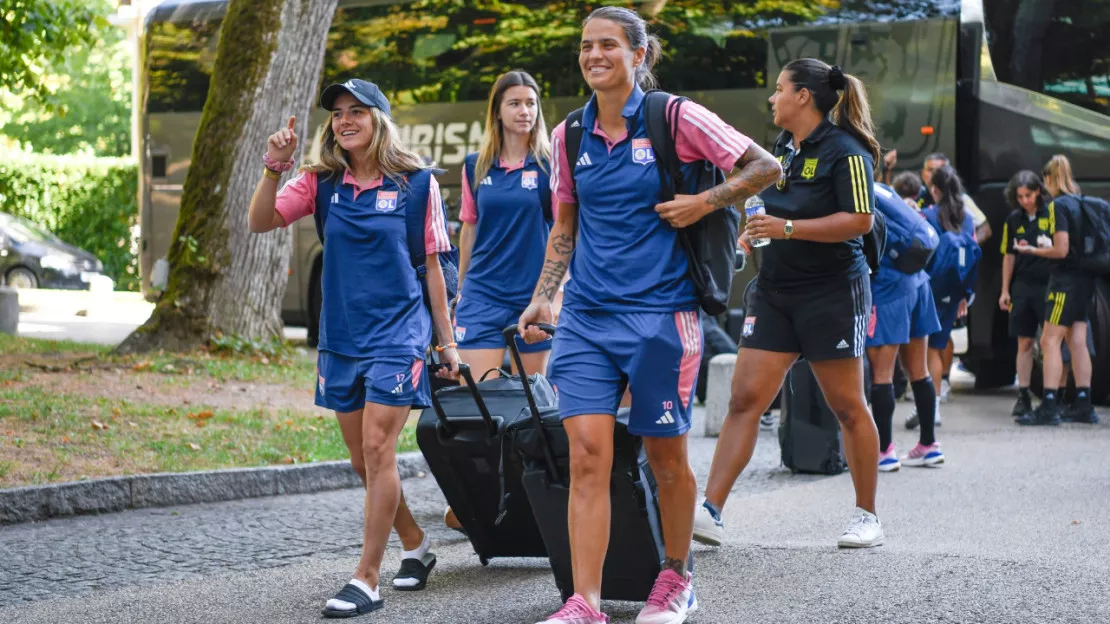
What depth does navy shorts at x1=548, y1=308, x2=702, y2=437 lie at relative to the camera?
4.43 metres

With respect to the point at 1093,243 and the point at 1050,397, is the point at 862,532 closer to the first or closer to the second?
the point at 1050,397

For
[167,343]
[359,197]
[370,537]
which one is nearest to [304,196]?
[359,197]

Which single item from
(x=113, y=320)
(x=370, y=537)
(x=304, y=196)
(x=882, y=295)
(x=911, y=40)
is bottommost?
(x=113, y=320)

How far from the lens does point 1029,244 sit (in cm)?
1135

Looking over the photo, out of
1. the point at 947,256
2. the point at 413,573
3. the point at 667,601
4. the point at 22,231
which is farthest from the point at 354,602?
the point at 22,231

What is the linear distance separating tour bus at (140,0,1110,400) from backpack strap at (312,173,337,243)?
7.34m

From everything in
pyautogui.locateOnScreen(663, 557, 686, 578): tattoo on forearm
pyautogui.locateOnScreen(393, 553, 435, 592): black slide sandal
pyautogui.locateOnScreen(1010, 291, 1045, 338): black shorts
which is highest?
→ pyautogui.locateOnScreen(1010, 291, 1045, 338): black shorts

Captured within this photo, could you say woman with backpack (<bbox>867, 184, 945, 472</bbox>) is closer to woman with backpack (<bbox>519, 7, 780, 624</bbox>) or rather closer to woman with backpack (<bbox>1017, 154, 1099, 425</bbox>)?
woman with backpack (<bbox>1017, 154, 1099, 425</bbox>)

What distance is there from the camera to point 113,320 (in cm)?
2200

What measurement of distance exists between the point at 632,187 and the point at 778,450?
5379 mm

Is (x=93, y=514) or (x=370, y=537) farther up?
(x=370, y=537)

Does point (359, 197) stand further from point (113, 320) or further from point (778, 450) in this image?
point (113, 320)

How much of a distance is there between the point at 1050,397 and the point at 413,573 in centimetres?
725

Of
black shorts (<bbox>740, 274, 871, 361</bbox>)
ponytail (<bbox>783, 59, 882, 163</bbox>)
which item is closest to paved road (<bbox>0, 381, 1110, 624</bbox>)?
black shorts (<bbox>740, 274, 871, 361</bbox>)
